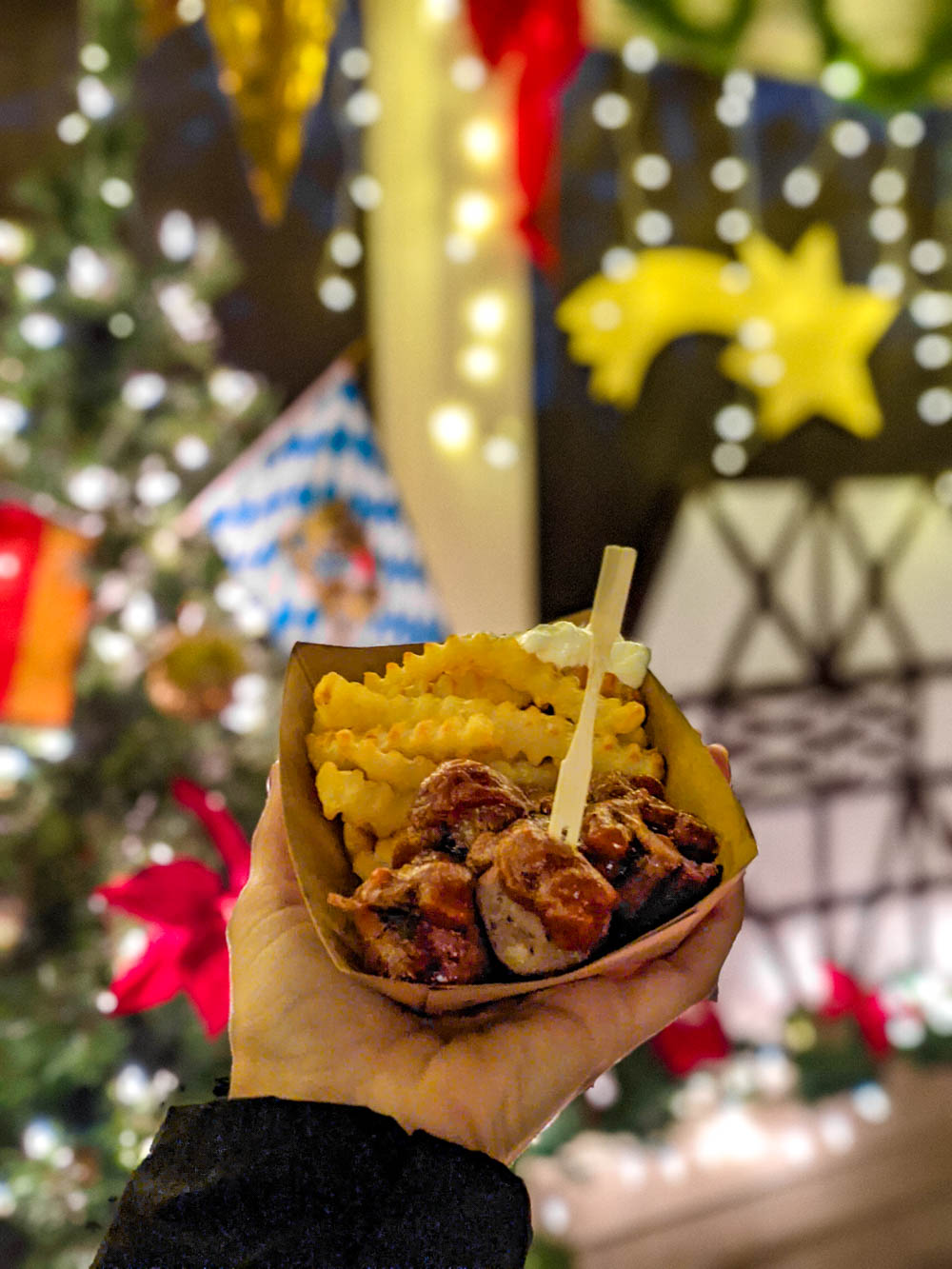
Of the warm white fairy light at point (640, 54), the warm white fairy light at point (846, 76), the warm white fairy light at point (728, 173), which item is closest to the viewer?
the warm white fairy light at point (846, 76)

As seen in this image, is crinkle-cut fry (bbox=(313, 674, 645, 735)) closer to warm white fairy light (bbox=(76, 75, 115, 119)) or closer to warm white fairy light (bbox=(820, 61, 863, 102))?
warm white fairy light (bbox=(76, 75, 115, 119))

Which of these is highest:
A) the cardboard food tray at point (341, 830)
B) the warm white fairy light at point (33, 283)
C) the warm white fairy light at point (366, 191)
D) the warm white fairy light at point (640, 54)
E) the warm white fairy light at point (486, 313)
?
the warm white fairy light at point (640, 54)

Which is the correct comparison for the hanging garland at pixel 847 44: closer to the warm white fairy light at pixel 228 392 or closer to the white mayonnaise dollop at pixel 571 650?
the warm white fairy light at pixel 228 392

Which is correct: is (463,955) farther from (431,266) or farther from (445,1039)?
(431,266)

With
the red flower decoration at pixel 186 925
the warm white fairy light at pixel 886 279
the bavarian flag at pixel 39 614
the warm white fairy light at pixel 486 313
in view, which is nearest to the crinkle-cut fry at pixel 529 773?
the red flower decoration at pixel 186 925

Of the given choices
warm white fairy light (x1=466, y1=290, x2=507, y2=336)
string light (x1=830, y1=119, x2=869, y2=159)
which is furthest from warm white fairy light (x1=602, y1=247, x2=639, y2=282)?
string light (x1=830, y1=119, x2=869, y2=159)

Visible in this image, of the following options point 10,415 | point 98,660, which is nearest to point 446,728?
point 98,660

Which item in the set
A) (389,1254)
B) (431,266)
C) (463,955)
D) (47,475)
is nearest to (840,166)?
(431,266)
